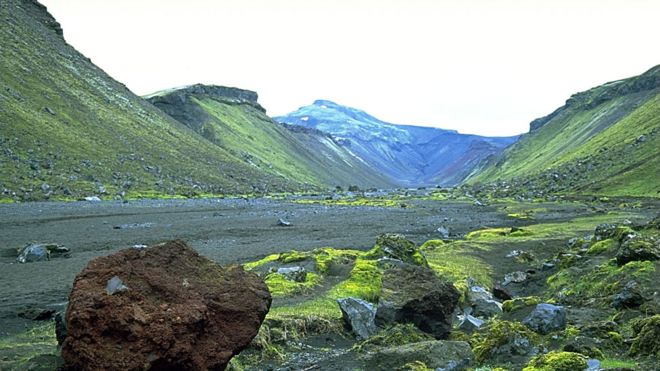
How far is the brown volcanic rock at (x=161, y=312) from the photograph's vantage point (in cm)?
1189

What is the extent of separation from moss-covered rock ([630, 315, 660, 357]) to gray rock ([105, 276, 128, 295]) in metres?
15.6

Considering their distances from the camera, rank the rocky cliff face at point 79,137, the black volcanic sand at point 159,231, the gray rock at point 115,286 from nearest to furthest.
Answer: the gray rock at point 115,286 → the black volcanic sand at point 159,231 → the rocky cliff face at point 79,137

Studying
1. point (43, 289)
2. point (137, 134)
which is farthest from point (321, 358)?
point (137, 134)

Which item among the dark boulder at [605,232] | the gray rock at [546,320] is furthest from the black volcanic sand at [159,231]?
the gray rock at [546,320]

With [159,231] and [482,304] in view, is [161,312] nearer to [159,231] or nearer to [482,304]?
[482,304]

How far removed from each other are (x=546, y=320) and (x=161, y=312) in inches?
581

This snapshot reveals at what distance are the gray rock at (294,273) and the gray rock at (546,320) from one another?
12.7 meters

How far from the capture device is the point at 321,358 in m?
19.0

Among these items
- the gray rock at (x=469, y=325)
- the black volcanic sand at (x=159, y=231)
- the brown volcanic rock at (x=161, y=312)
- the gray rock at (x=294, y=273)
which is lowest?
the black volcanic sand at (x=159, y=231)

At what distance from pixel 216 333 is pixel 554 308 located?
45.5 feet

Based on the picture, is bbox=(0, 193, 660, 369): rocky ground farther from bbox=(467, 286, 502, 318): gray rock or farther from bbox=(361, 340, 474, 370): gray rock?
bbox=(467, 286, 502, 318): gray rock

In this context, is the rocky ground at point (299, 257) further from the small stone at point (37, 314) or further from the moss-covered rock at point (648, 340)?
the moss-covered rock at point (648, 340)

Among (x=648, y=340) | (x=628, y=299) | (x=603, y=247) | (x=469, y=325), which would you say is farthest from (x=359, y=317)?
(x=603, y=247)

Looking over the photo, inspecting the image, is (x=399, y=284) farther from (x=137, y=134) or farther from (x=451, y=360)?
(x=137, y=134)
